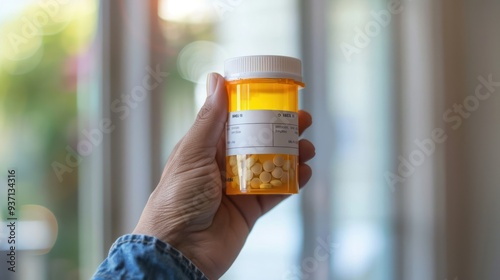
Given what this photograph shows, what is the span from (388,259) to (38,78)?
2.64 feet

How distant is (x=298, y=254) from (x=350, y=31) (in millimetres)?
Result: 464

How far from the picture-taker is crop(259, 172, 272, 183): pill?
0.79m

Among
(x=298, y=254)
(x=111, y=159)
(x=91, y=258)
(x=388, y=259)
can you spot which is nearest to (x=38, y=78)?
(x=111, y=159)

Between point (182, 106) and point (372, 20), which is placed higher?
point (372, 20)

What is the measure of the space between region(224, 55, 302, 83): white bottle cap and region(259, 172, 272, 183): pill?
5.2 inches

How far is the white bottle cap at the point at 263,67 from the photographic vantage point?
2.65 feet

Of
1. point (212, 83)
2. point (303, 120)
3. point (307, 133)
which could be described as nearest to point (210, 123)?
point (212, 83)

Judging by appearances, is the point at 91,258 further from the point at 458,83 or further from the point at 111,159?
the point at 458,83

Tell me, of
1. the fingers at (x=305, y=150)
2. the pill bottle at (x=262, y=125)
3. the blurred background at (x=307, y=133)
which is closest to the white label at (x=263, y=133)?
the pill bottle at (x=262, y=125)

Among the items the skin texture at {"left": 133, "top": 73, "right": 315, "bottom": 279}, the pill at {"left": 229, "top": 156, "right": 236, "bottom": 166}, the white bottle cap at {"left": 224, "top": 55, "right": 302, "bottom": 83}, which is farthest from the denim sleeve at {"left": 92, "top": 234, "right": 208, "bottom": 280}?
the white bottle cap at {"left": 224, "top": 55, "right": 302, "bottom": 83}

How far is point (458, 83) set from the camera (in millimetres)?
1174

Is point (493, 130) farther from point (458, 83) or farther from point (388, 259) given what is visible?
point (388, 259)

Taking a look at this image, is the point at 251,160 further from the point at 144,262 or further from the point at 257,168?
the point at 144,262

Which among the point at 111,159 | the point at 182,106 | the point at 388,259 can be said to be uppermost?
the point at 182,106
